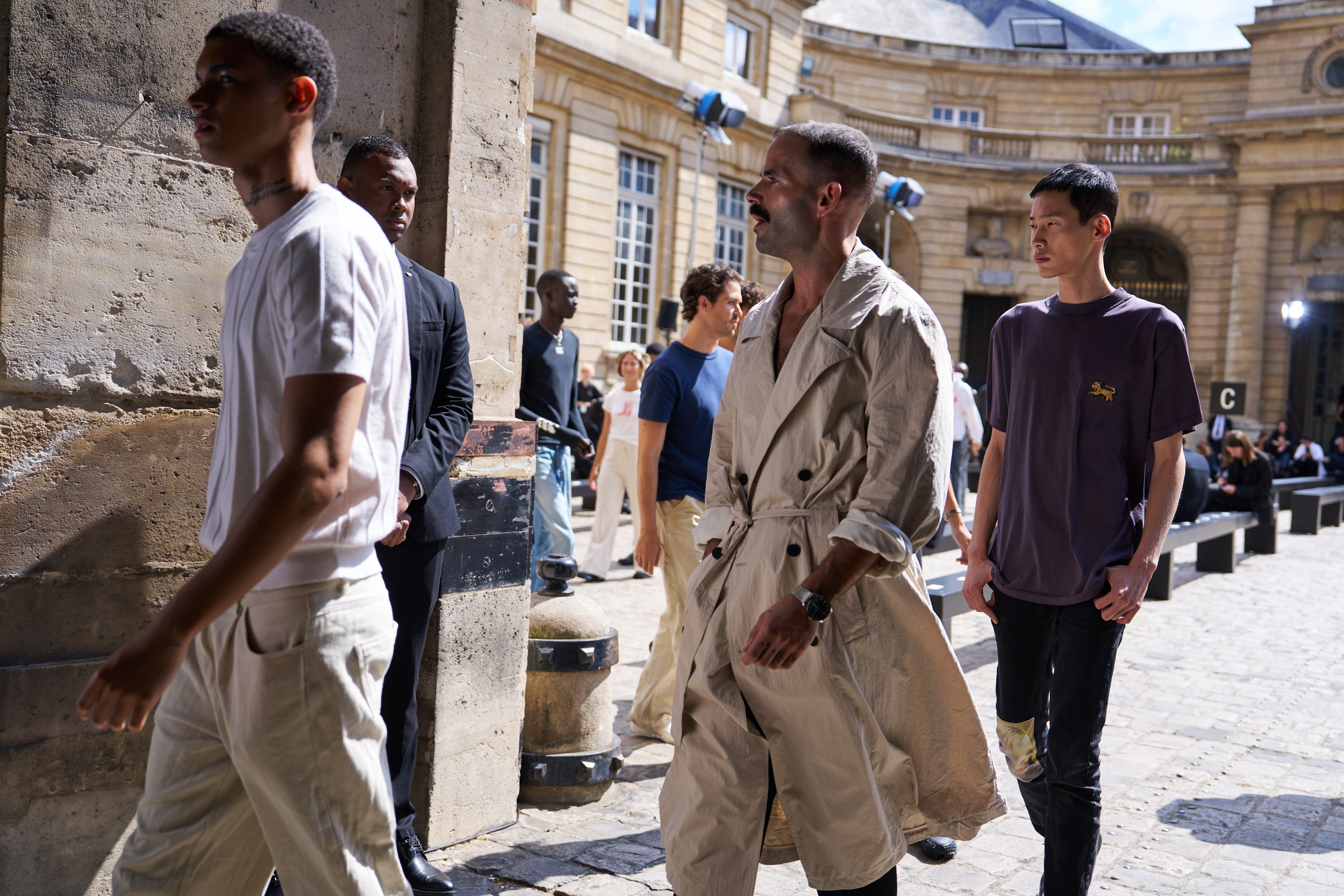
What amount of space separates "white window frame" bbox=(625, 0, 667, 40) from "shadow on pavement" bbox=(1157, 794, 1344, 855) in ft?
68.8

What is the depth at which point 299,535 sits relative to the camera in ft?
5.28

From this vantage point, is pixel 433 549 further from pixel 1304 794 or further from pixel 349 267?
pixel 1304 794

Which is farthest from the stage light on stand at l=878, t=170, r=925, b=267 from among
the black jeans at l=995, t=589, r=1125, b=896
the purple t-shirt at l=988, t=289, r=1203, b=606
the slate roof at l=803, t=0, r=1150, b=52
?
the black jeans at l=995, t=589, r=1125, b=896

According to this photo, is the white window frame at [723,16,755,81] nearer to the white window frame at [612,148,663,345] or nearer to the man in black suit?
the white window frame at [612,148,663,345]

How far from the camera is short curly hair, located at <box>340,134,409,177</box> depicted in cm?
299

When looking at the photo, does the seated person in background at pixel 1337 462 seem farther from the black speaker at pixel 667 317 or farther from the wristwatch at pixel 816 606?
the wristwatch at pixel 816 606

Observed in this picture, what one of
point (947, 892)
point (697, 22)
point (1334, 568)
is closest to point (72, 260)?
point (947, 892)

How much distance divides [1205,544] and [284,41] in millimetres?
11630

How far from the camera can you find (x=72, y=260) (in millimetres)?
2803

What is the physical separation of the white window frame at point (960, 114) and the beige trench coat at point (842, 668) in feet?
120

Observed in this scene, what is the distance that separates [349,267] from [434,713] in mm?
2185

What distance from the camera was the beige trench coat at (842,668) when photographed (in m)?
2.38

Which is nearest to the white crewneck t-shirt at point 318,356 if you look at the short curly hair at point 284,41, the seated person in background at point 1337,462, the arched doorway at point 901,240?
the short curly hair at point 284,41

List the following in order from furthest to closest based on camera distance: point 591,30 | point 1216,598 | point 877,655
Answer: point 591,30, point 1216,598, point 877,655
